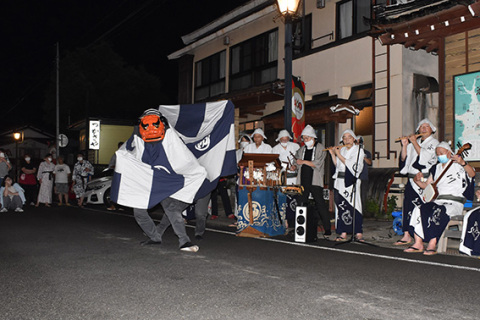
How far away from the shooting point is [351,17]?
50.9 feet

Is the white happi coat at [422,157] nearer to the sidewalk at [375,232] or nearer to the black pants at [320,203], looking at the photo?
the sidewalk at [375,232]

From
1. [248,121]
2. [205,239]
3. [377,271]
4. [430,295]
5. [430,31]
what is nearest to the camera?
[430,295]

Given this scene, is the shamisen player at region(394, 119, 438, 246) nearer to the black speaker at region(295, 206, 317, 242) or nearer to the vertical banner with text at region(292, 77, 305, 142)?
the black speaker at region(295, 206, 317, 242)

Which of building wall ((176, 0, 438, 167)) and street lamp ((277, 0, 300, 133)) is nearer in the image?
street lamp ((277, 0, 300, 133))

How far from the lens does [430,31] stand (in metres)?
10.5

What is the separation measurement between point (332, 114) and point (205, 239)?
8068 millimetres

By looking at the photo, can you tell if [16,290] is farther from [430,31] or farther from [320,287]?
[430,31]

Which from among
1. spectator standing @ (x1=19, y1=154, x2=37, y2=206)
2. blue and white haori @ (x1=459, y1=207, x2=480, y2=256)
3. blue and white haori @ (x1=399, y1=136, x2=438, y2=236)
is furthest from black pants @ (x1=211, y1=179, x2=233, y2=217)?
spectator standing @ (x1=19, y1=154, x2=37, y2=206)

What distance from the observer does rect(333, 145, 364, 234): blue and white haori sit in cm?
830

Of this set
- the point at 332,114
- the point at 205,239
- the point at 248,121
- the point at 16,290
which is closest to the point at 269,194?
the point at 205,239

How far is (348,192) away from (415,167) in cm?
117

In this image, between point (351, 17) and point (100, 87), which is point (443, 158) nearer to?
point (351, 17)

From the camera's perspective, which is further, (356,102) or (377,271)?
(356,102)

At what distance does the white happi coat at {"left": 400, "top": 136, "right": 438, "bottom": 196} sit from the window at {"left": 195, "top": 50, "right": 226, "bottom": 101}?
49.6ft
